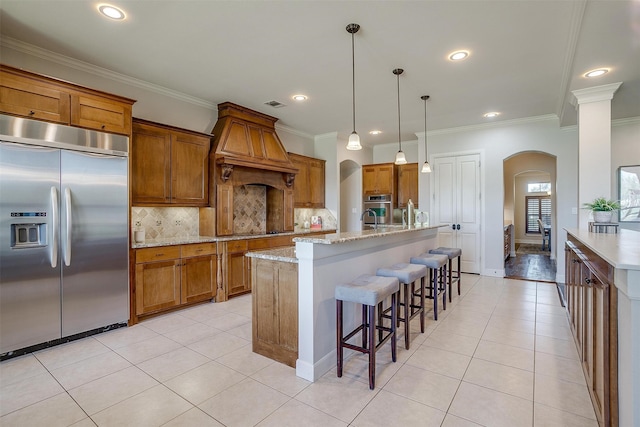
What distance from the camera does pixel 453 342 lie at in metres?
3.00

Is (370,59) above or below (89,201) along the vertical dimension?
above

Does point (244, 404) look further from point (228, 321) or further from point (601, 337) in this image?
point (601, 337)

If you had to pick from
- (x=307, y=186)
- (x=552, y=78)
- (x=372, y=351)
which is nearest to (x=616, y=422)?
(x=372, y=351)

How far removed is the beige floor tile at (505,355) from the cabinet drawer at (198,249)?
10.8ft

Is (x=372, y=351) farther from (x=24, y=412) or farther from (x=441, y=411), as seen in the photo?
(x=24, y=412)

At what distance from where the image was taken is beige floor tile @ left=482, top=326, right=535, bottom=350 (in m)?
2.97

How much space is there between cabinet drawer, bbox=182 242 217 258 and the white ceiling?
209cm

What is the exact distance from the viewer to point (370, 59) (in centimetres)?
340

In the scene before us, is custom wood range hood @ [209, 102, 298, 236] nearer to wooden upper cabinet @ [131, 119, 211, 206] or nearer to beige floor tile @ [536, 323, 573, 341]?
wooden upper cabinet @ [131, 119, 211, 206]

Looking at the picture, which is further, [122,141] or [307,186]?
[307,186]

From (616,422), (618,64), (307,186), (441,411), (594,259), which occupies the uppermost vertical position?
(618,64)

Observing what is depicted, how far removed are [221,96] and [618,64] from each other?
15.3ft

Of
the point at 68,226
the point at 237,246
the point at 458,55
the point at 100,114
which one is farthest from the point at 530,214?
the point at 68,226

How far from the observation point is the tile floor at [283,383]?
1.94 meters
